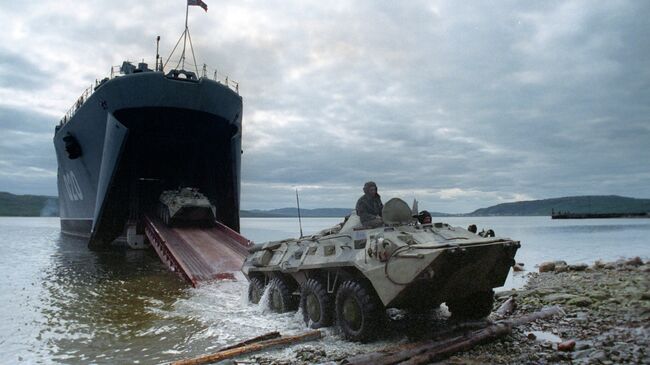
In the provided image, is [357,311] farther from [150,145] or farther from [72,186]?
[72,186]

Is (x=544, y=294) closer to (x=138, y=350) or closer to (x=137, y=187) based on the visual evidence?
(x=138, y=350)

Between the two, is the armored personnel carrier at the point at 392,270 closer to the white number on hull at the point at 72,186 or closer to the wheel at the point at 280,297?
the wheel at the point at 280,297

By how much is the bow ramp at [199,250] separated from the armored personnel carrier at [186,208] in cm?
52

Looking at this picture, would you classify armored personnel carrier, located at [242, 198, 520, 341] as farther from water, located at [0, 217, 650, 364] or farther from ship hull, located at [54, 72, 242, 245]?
ship hull, located at [54, 72, 242, 245]

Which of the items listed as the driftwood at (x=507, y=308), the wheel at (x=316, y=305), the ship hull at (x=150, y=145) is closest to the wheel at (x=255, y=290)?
the wheel at (x=316, y=305)

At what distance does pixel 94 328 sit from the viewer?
10.0 m

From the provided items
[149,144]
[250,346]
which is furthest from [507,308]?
[149,144]

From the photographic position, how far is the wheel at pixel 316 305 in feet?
29.0

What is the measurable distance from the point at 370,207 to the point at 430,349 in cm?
325

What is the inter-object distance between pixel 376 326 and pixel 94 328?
6.05 metres

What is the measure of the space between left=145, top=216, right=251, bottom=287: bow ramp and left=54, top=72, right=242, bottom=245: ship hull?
2881mm

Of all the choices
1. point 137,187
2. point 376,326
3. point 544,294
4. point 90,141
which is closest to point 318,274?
point 376,326

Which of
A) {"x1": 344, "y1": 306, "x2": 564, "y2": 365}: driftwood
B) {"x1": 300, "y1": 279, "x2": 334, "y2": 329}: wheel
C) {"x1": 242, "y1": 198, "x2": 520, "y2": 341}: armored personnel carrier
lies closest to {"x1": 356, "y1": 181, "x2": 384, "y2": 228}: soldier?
{"x1": 242, "y1": 198, "x2": 520, "y2": 341}: armored personnel carrier

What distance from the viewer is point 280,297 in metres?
10.7
